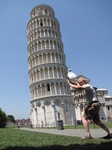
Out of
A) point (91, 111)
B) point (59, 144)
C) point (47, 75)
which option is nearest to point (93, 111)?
point (91, 111)

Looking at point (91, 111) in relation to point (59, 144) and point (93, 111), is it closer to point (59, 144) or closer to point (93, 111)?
point (93, 111)

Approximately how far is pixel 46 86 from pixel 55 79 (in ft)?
9.49

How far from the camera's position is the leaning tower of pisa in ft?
123

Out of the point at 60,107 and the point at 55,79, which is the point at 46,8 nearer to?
the point at 55,79

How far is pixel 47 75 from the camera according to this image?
39.7m

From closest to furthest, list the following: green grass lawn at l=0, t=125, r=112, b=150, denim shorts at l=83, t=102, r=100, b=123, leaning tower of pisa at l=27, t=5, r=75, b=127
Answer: green grass lawn at l=0, t=125, r=112, b=150, denim shorts at l=83, t=102, r=100, b=123, leaning tower of pisa at l=27, t=5, r=75, b=127

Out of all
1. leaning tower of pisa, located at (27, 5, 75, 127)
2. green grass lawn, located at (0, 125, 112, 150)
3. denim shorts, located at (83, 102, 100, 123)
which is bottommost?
green grass lawn, located at (0, 125, 112, 150)

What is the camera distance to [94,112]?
19.1 feet

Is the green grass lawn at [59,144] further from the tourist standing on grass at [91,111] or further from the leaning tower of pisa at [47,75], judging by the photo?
the leaning tower of pisa at [47,75]

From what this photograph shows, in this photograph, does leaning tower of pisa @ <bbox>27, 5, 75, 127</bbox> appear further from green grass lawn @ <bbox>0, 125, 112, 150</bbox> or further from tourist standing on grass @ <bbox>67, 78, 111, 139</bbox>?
tourist standing on grass @ <bbox>67, 78, 111, 139</bbox>

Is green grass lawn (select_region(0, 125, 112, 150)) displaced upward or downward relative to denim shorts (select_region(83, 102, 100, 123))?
downward

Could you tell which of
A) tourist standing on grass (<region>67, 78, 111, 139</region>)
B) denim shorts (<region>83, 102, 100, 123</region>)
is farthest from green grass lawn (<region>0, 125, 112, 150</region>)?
denim shorts (<region>83, 102, 100, 123</region>)

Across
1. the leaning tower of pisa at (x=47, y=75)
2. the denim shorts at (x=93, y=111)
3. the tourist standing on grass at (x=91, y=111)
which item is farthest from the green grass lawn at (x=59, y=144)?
A: the leaning tower of pisa at (x=47, y=75)

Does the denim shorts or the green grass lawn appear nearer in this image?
the green grass lawn
